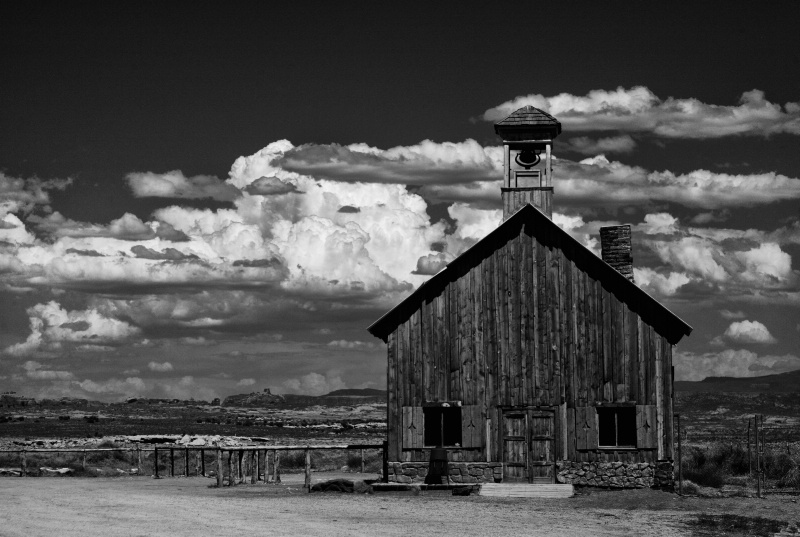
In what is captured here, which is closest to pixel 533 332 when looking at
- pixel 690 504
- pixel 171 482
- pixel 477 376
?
pixel 477 376

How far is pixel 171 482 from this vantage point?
35.2 metres

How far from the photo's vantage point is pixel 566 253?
100ft

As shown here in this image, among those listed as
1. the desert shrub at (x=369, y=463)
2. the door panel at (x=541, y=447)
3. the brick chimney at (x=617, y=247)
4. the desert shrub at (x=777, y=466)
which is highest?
the brick chimney at (x=617, y=247)

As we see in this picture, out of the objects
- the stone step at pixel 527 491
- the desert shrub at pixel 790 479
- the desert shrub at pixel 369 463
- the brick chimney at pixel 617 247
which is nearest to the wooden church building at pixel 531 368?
the stone step at pixel 527 491

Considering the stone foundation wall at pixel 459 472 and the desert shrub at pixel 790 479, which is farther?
the desert shrub at pixel 790 479

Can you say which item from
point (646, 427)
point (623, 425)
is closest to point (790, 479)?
point (646, 427)

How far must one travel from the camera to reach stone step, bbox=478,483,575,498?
2870cm

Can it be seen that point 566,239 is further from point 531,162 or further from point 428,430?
point 428,430

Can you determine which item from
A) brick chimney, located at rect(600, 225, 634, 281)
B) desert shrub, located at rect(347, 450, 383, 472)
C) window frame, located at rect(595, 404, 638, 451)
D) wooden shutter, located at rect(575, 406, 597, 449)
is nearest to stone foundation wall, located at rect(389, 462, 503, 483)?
wooden shutter, located at rect(575, 406, 597, 449)

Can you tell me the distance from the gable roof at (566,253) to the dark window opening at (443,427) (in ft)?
8.15

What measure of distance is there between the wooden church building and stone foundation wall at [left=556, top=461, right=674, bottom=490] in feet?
0.09

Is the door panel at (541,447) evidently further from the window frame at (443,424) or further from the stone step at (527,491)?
the window frame at (443,424)

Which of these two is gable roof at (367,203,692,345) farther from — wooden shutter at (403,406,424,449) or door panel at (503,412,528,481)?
door panel at (503,412,528,481)

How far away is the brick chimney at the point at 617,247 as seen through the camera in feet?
112
